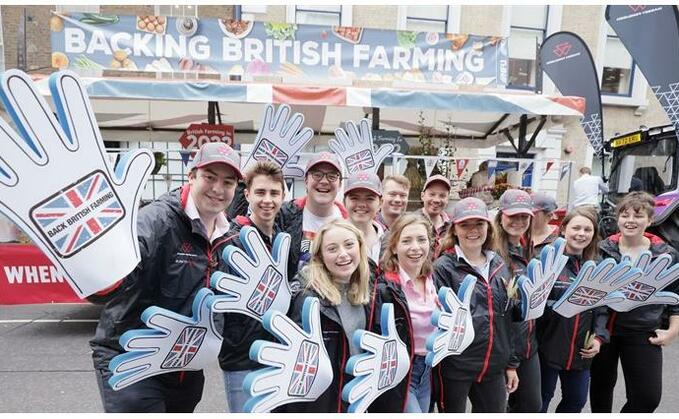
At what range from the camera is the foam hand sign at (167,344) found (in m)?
1.62

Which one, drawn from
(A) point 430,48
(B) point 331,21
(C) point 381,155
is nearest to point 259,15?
(B) point 331,21

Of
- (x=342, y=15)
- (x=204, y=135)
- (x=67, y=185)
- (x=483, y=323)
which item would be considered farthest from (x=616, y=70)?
(x=67, y=185)

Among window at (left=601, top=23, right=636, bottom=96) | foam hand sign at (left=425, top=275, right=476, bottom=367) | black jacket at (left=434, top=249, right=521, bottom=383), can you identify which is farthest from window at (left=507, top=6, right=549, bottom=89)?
foam hand sign at (left=425, top=275, right=476, bottom=367)

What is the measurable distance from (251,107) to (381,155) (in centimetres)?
409

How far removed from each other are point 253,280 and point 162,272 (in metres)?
0.39

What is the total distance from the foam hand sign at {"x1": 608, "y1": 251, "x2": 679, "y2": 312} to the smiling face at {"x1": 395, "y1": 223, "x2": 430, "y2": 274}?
3.79 feet

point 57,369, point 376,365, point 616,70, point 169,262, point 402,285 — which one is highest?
point 616,70

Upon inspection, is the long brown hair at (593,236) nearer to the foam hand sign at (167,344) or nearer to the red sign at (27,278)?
the foam hand sign at (167,344)

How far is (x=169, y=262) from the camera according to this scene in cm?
177

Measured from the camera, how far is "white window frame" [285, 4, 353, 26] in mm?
10461

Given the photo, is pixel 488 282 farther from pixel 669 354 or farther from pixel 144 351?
pixel 669 354

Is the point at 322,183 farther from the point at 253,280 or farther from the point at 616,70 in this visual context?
the point at 616,70

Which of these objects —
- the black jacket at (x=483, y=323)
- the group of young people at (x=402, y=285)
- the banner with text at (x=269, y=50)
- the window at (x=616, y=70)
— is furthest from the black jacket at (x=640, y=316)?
the window at (x=616, y=70)

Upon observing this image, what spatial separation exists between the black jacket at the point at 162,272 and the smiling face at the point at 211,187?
6 cm
